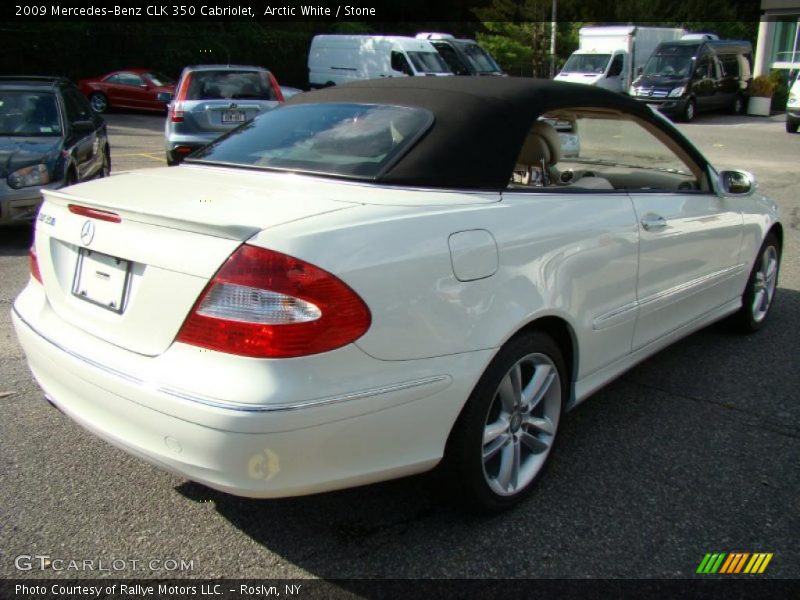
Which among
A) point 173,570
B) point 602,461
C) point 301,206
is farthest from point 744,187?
point 173,570

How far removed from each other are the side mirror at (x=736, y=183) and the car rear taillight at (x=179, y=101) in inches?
322

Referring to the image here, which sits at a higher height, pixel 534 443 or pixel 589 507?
pixel 534 443

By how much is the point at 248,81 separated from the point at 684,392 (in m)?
9.14

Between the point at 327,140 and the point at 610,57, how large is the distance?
1054 inches

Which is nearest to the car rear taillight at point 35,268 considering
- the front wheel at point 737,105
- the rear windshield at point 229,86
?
the rear windshield at point 229,86

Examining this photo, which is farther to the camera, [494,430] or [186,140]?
[186,140]

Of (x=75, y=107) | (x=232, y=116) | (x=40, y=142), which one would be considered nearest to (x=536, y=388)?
(x=40, y=142)

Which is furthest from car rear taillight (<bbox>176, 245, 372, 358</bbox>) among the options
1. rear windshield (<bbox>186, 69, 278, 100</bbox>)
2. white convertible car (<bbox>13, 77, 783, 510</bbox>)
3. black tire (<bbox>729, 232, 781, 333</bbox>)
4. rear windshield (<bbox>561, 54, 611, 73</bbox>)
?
rear windshield (<bbox>561, 54, 611, 73</bbox>)

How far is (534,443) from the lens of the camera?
2.96 meters

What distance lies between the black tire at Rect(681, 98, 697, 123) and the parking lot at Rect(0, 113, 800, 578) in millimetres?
21625

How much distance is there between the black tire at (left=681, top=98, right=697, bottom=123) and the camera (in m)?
23.3

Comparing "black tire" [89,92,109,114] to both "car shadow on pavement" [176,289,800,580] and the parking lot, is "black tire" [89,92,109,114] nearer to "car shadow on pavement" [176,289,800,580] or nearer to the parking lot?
the parking lot

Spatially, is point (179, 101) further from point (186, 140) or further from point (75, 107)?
point (75, 107)

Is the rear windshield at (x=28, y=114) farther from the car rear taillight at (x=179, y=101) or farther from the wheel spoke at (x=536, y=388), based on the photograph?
the wheel spoke at (x=536, y=388)
